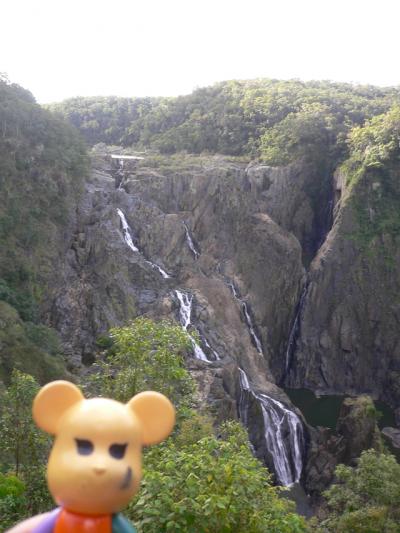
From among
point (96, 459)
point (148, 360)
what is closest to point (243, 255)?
point (148, 360)

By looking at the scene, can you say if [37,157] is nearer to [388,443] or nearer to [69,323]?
[69,323]

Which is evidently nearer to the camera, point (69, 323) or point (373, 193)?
point (69, 323)

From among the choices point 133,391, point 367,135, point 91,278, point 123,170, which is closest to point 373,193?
point 367,135

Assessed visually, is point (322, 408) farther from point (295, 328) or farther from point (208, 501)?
point (208, 501)

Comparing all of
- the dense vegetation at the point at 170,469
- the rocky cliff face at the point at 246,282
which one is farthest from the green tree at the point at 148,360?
the rocky cliff face at the point at 246,282

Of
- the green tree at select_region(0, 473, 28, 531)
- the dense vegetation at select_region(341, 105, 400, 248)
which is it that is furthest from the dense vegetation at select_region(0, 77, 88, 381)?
the dense vegetation at select_region(341, 105, 400, 248)
